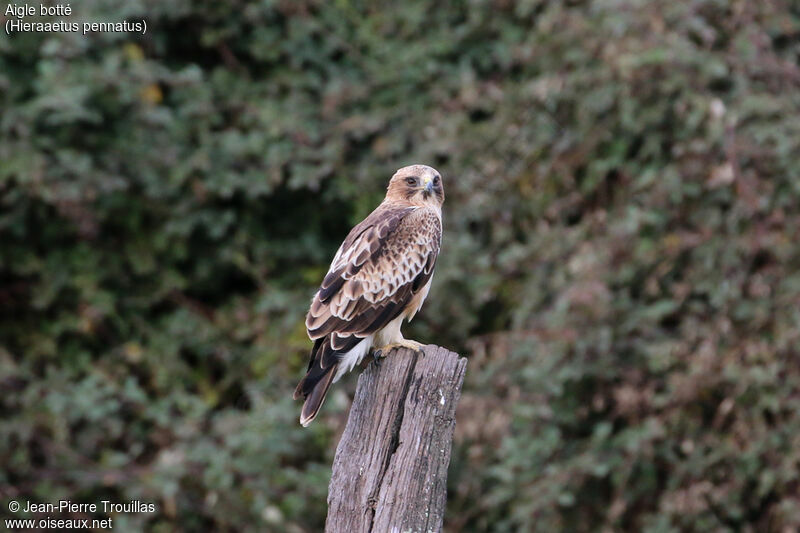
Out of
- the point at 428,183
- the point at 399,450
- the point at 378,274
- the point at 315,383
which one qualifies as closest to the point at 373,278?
the point at 378,274

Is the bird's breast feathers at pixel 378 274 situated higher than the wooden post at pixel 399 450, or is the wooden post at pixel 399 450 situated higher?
the bird's breast feathers at pixel 378 274

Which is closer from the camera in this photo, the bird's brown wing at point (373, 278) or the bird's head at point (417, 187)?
the bird's brown wing at point (373, 278)

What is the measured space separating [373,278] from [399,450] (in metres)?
1.15

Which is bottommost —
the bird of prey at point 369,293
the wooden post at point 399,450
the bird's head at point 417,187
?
the wooden post at point 399,450

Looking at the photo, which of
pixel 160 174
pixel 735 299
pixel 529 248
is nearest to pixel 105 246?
pixel 160 174

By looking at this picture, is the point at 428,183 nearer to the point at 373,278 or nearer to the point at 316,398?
the point at 373,278

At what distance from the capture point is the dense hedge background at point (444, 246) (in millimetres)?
6039

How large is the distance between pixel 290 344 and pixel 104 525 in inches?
63.0

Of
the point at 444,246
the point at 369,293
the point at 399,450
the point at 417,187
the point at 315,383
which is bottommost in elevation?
the point at 399,450

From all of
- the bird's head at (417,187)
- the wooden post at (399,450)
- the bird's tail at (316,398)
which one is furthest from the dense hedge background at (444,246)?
the wooden post at (399,450)

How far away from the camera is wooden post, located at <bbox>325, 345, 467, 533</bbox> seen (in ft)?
11.1

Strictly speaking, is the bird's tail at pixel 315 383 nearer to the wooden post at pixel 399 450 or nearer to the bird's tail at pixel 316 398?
the bird's tail at pixel 316 398

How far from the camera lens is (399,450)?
3.46 meters

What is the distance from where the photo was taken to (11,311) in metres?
7.33
